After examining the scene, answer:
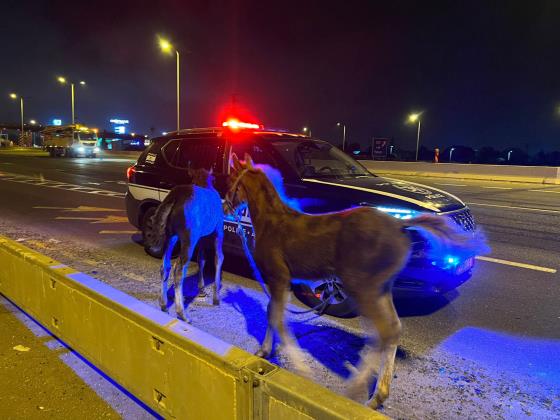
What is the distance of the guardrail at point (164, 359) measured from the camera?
2.00m

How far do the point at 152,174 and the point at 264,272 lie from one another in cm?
382

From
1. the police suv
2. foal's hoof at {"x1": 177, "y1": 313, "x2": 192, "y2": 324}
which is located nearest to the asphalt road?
foal's hoof at {"x1": 177, "y1": 313, "x2": 192, "y2": 324}

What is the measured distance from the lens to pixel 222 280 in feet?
18.9

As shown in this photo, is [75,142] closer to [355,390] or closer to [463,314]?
[463,314]

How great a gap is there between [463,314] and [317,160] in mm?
2364

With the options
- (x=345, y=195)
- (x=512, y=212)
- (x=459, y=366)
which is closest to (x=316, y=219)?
(x=345, y=195)

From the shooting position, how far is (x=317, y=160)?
5246 mm

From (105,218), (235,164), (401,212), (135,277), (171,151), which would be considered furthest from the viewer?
(105,218)

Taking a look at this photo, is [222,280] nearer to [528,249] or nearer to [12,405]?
[12,405]

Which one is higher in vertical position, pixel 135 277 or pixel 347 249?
pixel 347 249

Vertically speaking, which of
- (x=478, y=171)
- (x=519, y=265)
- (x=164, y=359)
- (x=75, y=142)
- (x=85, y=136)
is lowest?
(x=519, y=265)

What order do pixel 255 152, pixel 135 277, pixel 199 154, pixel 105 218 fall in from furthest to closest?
pixel 105 218, pixel 199 154, pixel 135 277, pixel 255 152

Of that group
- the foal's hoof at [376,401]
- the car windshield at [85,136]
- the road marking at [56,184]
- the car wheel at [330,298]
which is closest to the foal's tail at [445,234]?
the foal's hoof at [376,401]

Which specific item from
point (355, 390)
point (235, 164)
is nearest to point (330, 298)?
point (355, 390)
